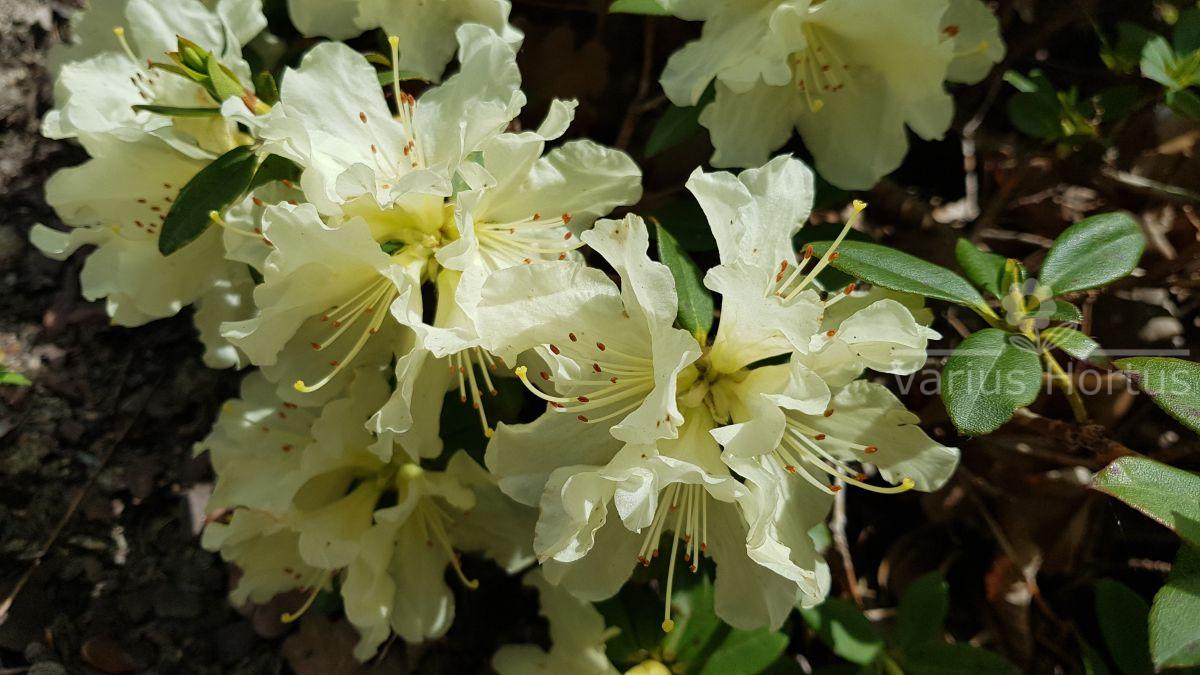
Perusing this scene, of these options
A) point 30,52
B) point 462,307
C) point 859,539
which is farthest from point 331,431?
point 30,52

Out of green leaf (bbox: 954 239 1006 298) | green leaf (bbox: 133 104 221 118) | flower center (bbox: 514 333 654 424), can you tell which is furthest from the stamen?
green leaf (bbox: 954 239 1006 298)

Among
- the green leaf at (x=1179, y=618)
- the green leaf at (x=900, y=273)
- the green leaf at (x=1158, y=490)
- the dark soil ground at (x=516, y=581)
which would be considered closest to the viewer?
the green leaf at (x=1179, y=618)

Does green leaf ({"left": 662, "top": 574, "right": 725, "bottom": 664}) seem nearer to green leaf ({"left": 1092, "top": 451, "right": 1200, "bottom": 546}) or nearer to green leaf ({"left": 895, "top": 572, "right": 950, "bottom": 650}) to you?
green leaf ({"left": 895, "top": 572, "right": 950, "bottom": 650})

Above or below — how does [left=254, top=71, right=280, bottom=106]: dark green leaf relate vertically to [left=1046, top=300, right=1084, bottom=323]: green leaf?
above

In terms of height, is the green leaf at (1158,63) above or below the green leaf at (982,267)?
above

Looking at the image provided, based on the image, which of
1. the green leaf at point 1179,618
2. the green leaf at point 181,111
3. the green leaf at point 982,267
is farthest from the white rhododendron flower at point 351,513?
the green leaf at point 1179,618

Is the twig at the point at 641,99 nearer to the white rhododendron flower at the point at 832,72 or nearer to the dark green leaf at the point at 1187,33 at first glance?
A: the white rhododendron flower at the point at 832,72
